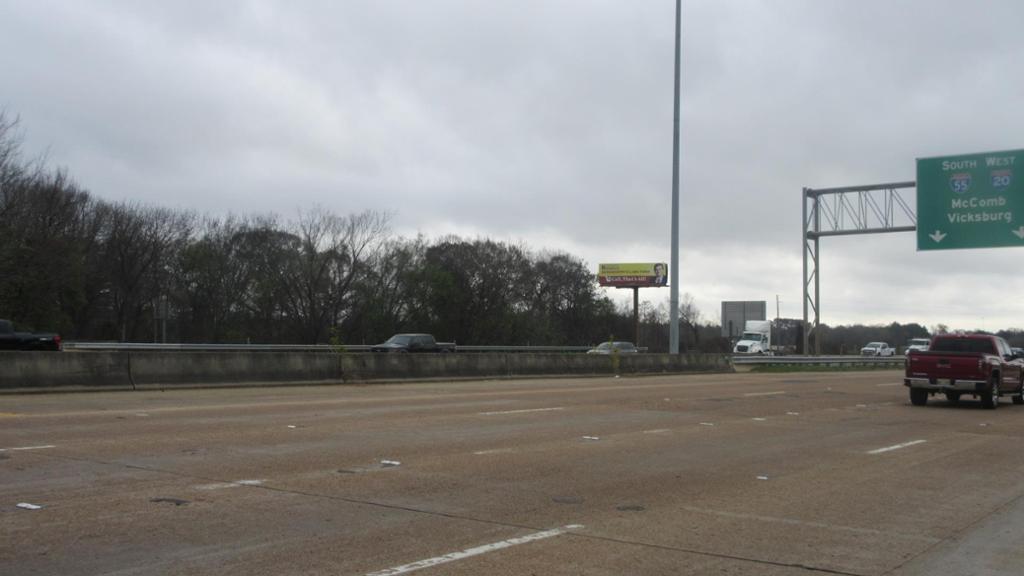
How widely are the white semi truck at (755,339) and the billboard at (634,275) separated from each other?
20922 millimetres

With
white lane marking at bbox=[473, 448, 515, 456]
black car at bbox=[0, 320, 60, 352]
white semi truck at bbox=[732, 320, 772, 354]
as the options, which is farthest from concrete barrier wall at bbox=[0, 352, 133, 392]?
white semi truck at bbox=[732, 320, 772, 354]

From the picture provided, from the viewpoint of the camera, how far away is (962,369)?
22.1 meters

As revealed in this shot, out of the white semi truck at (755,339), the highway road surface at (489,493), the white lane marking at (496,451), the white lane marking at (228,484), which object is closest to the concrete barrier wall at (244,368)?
the highway road surface at (489,493)

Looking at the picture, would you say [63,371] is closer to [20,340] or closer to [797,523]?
[20,340]

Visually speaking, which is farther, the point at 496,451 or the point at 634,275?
the point at 634,275

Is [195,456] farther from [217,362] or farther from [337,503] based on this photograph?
[217,362]

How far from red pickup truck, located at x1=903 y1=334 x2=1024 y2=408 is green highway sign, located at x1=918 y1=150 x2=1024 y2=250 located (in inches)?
482

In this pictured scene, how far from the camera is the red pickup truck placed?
22.1 metres

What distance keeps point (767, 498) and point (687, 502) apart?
965 mm

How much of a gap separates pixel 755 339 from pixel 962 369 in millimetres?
52192

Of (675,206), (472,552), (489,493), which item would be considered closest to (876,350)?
(675,206)

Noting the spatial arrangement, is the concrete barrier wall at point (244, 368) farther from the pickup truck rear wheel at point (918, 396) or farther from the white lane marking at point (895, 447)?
the white lane marking at point (895, 447)

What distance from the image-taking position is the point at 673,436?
14.4 meters

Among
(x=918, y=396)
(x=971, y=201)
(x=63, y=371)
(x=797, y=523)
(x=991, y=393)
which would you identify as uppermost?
(x=971, y=201)
